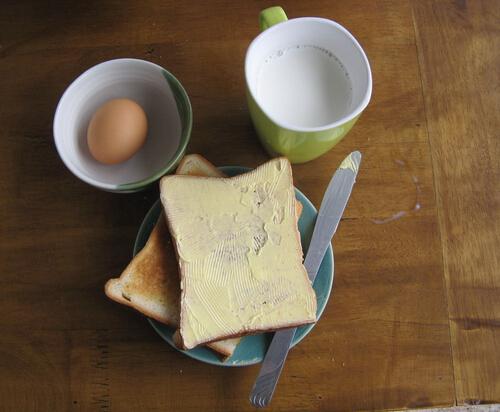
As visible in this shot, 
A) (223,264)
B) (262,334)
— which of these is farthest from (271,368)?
(223,264)

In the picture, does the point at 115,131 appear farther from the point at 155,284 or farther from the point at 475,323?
the point at 475,323

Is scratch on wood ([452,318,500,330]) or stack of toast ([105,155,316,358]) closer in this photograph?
stack of toast ([105,155,316,358])

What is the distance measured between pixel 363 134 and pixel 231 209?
0.82 feet

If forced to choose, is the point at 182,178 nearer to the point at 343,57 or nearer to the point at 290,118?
the point at 290,118

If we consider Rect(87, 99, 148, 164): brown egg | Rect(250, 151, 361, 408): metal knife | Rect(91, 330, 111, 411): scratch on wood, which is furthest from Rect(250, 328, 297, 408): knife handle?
Rect(87, 99, 148, 164): brown egg

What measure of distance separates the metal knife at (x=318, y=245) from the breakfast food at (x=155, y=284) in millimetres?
56

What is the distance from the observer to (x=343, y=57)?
66 cm

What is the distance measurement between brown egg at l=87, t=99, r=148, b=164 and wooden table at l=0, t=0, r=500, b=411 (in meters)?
0.08

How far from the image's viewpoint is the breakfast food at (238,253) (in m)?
0.64

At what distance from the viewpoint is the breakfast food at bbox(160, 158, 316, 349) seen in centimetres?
64

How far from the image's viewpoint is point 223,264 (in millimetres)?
646

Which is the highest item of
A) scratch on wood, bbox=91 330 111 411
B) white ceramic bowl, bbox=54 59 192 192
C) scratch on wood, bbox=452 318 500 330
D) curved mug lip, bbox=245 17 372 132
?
curved mug lip, bbox=245 17 372 132

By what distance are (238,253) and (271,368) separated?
0.16 m

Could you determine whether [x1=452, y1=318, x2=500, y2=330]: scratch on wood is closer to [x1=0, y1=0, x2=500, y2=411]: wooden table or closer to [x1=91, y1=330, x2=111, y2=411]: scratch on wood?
[x1=0, y1=0, x2=500, y2=411]: wooden table
